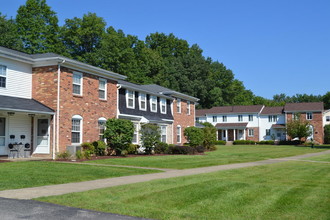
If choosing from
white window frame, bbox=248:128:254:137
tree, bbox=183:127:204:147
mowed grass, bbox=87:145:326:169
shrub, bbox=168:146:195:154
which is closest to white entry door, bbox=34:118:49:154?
mowed grass, bbox=87:145:326:169

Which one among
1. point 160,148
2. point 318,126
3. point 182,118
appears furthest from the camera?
point 318,126

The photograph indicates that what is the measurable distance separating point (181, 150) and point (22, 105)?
1295 cm

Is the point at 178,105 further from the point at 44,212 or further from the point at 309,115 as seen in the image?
the point at 309,115

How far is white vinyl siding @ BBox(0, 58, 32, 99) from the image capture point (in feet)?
67.3

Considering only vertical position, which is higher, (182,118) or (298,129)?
(182,118)

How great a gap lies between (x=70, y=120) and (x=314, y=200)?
16.8 meters

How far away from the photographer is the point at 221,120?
6812 centimetres

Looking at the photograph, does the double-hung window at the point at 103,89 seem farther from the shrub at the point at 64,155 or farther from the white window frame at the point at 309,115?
the white window frame at the point at 309,115

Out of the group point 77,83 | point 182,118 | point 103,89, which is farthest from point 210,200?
point 182,118

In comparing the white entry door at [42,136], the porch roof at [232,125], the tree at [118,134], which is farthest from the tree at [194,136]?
the porch roof at [232,125]

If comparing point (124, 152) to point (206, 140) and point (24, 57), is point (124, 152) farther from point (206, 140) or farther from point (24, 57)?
point (206, 140)

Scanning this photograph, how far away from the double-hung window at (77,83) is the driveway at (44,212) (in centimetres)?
1601

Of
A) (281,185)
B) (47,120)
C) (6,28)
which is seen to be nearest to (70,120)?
(47,120)

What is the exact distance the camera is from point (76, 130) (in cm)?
2281
